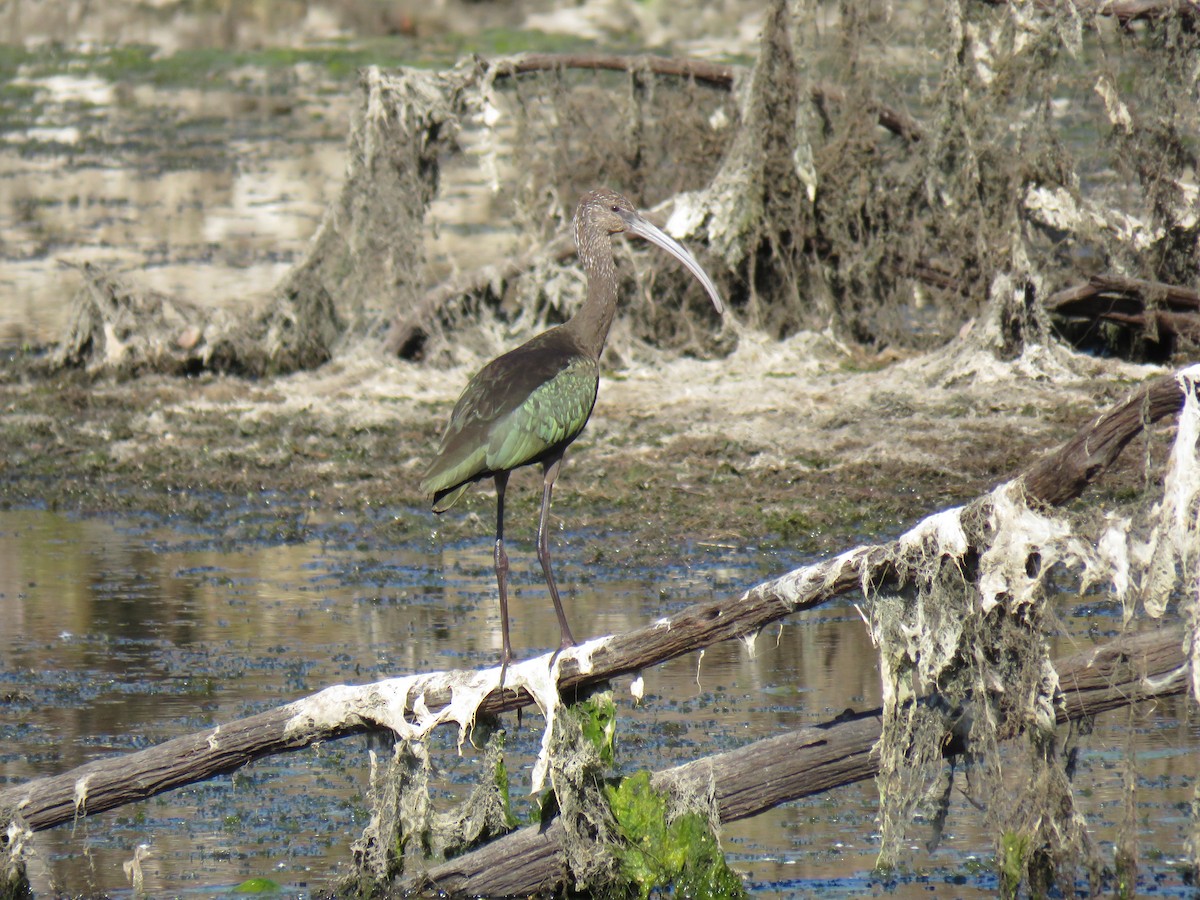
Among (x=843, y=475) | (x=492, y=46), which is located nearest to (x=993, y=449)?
(x=843, y=475)

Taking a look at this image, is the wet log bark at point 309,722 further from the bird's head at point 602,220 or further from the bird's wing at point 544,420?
the bird's head at point 602,220

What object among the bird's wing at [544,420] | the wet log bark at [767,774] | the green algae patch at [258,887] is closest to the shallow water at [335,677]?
the green algae patch at [258,887]

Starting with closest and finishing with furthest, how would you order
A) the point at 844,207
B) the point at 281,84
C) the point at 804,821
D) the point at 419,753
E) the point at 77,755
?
the point at 419,753
the point at 804,821
the point at 77,755
the point at 844,207
the point at 281,84

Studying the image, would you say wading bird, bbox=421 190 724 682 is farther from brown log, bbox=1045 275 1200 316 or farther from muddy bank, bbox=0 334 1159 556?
brown log, bbox=1045 275 1200 316

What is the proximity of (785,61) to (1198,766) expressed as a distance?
23.2 feet

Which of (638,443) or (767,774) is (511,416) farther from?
(638,443)

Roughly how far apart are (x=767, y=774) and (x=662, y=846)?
1.26 feet

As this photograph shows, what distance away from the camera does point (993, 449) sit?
10.7 metres

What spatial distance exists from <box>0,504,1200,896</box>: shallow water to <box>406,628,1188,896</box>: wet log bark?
0.17 meters

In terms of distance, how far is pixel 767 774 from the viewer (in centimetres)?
557

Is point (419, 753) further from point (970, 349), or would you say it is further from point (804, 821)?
point (970, 349)

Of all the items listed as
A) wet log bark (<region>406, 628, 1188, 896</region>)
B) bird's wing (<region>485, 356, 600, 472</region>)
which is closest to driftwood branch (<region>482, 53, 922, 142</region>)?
bird's wing (<region>485, 356, 600, 472</region>)

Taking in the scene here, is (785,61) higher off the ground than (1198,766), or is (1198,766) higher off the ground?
(785,61)

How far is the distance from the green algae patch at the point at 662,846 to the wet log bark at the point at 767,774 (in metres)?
0.08
